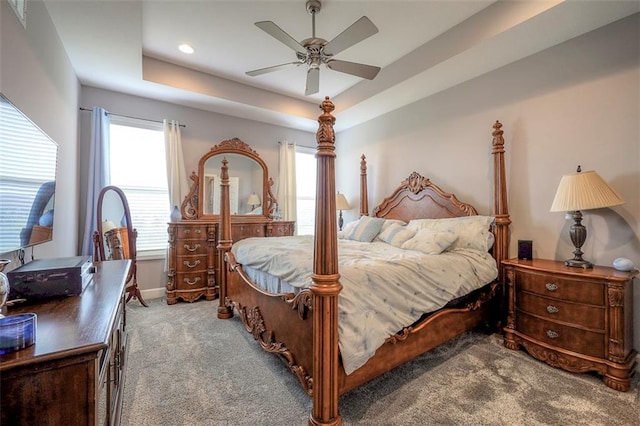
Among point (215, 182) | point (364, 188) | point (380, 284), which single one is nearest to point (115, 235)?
point (215, 182)

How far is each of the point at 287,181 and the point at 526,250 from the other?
135 inches

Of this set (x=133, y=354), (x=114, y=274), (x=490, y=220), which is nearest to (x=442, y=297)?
(x=490, y=220)

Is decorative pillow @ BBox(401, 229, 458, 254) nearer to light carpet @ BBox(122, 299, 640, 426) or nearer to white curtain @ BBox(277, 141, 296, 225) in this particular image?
light carpet @ BBox(122, 299, 640, 426)

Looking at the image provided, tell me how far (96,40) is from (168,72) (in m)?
0.92

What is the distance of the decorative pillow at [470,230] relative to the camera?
8.96ft

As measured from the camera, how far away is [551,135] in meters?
2.60

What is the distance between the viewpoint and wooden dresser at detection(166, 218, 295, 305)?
3615 millimetres

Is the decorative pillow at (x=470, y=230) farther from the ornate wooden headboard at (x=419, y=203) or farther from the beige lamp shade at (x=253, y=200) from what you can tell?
the beige lamp shade at (x=253, y=200)

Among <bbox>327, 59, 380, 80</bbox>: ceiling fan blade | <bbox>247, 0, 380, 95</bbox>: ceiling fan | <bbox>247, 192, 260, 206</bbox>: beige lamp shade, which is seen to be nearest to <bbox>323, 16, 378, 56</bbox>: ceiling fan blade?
<bbox>247, 0, 380, 95</bbox>: ceiling fan

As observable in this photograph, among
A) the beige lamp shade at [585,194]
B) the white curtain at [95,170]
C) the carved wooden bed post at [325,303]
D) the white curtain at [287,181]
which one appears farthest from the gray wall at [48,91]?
the beige lamp shade at [585,194]

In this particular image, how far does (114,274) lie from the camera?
1802 millimetres

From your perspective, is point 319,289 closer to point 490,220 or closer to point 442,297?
point 442,297

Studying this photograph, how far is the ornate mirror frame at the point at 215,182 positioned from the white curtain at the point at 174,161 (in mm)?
137

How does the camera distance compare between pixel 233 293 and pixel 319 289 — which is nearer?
pixel 319 289
